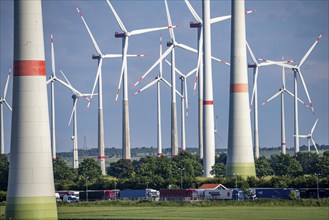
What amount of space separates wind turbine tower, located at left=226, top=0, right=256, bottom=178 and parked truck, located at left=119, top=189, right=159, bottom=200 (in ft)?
107

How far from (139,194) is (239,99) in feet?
149

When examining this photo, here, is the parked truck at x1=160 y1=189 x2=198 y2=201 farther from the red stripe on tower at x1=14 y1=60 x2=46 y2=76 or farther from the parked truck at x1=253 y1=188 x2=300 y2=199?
→ the red stripe on tower at x1=14 y1=60 x2=46 y2=76

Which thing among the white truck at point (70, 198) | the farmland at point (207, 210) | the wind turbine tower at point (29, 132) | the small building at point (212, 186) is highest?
the wind turbine tower at point (29, 132)

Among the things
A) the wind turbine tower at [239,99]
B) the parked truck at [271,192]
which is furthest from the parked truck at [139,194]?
the wind turbine tower at [239,99]

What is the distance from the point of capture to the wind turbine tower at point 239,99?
135000 mm

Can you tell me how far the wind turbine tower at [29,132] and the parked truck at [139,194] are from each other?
93.2 meters

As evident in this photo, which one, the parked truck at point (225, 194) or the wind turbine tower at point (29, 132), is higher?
the wind turbine tower at point (29, 132)

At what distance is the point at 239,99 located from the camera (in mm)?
134750

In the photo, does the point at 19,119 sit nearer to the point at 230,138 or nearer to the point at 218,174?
the point at 230,138

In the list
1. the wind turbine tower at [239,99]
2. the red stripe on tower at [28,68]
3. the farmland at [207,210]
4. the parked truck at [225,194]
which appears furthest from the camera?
the parked truck at [225,194]

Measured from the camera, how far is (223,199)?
151m

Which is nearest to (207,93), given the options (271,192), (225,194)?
(225,194)

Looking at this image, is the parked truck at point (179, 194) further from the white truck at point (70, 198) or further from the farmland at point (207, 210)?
the farmland at point (207, 210)

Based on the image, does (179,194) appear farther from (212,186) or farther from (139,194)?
(139,194)
